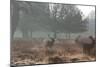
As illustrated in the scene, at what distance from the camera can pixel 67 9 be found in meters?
2.55

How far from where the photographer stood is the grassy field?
7.77 ft

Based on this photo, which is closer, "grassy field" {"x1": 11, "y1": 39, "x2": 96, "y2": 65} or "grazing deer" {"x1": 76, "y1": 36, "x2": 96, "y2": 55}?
"grassy field" {"x1": 11, "y1": 39, "x2": 96, "y2": 65}

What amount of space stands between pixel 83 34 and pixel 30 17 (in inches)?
30.3

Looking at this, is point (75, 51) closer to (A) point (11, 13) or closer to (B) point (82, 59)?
(B) point (82, 59)

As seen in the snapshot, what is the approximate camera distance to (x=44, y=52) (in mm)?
2465

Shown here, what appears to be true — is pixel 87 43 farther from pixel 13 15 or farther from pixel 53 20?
pixel 13 15

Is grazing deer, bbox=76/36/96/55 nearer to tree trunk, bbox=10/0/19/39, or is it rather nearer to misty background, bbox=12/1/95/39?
misty background, bbox=12/1/95/39

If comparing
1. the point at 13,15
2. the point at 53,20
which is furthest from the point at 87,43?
the point at 13,15

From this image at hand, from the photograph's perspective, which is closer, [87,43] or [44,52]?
[44,52]

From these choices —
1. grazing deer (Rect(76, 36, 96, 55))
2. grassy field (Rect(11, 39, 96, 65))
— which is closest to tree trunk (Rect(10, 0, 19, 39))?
grassy field (Rect(11, 39, 96, 65))

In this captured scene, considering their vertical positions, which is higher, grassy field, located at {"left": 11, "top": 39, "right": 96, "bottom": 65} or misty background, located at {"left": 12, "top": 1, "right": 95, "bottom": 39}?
misty background, located at {"left": 12, "top": 1, "right": 95, "bottom": 39}

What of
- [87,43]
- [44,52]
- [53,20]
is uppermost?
[53,20]

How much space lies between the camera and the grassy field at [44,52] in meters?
2.37

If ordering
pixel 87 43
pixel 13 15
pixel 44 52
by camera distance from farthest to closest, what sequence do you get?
pixel 87 43 → pixel 44 52 → pixel 13 15
